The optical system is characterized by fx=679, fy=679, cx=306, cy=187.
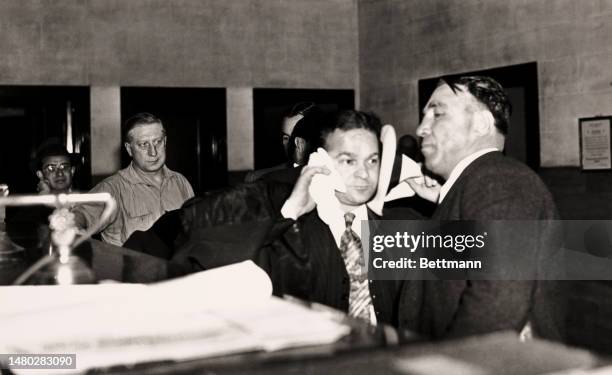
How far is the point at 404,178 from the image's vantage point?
225 centimetres

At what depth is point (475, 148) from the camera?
1.85 m

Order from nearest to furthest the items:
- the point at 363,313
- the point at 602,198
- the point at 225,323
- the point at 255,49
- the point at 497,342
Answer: the point at 497,342, the point at 225,323, the point at 363,313, the point at 602,198, the point at 255,49

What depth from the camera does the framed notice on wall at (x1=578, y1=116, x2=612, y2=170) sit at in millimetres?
5402

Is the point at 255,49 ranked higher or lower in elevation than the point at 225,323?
higher

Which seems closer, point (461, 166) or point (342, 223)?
point (461, 166)

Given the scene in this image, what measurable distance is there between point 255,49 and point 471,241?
19.8 feet

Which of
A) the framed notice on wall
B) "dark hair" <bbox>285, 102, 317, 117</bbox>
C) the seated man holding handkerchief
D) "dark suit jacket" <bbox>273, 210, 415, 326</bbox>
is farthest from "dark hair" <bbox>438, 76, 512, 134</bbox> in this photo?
the framed notice on wall

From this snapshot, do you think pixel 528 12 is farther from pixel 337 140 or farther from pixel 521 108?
pixel 337 140

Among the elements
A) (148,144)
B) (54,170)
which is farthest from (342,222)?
(54,170)

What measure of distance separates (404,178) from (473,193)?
24.0 inches

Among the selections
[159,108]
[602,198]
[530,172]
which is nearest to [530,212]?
[530,172]

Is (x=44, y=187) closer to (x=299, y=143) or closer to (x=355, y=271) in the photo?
(x=299, y=143)

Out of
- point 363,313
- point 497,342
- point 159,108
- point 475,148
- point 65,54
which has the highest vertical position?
point 65,54

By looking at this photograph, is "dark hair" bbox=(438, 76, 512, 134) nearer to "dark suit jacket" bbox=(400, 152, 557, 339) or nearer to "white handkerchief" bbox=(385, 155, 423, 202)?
"dark suit jacket" bbox=(400, 152, 557, 339)
